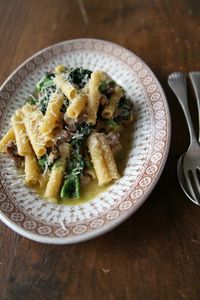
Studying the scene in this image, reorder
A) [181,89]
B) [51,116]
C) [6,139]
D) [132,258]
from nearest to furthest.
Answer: [132,258]
[51,116]
[6,139]
[181,89]

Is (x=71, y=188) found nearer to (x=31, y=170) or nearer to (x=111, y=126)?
(x=31, y=170)

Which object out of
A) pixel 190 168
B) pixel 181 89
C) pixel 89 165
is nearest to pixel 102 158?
pixel 89 165

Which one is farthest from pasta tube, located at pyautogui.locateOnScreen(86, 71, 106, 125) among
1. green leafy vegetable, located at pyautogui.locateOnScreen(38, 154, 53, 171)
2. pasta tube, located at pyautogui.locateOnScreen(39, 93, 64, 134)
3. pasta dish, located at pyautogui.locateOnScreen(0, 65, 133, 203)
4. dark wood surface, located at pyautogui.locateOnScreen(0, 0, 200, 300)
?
dark wood surface, located at pyautogui.locateOnScreen(0, 0, 200, 300)

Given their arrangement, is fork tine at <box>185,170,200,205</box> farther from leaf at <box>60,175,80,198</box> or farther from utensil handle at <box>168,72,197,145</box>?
leaf at <box>60,175,80,198</box>

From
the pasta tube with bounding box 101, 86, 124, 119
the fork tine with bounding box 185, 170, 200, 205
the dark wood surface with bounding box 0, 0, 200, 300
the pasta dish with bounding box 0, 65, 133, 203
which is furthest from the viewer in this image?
the pasta tube with bounding box 101, 86, 124, 119

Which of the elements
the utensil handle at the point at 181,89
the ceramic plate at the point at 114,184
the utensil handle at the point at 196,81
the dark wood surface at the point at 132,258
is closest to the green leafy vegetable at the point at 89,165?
the ceramic plate at the point at 114,184
